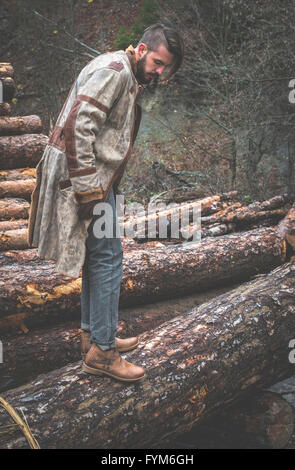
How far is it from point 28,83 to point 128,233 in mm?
10797

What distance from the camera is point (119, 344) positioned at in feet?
9.57

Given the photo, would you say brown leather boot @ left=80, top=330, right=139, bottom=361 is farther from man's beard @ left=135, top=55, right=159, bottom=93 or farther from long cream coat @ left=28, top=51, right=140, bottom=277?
man's beard @ left=135, top=55, right=159, bottom=93

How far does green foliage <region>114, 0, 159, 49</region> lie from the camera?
11.6 metres

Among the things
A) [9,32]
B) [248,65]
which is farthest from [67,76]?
[248,65]

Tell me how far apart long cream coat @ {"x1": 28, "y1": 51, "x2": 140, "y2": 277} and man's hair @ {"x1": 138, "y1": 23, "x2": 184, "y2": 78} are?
0.59 ft

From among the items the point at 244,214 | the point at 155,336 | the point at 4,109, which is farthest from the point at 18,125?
the point at 155,336

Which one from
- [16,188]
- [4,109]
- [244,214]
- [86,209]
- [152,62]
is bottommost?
[244,214]

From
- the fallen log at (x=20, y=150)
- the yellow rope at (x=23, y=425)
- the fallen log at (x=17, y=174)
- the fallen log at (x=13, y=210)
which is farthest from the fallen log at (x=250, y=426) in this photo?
the fallen log at (x=20, y=150)

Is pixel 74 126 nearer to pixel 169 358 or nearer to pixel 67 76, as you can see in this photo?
pixel 169 358

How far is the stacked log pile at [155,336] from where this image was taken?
2.49 m

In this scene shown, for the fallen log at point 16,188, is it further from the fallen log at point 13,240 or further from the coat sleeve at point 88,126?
the coat sleeve at point 88,126

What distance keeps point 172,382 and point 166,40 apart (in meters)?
2.06

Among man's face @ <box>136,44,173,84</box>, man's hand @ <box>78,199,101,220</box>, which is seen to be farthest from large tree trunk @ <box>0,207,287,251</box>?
man's face @ <box>136,44,173,84</box>
